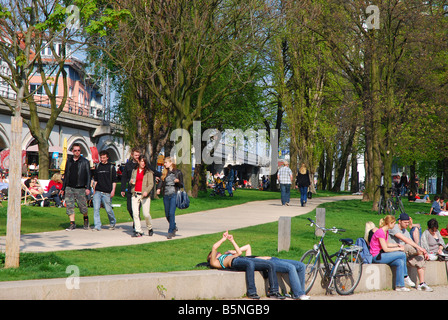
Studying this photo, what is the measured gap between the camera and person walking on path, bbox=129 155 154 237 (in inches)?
528

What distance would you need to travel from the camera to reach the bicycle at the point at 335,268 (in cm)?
921

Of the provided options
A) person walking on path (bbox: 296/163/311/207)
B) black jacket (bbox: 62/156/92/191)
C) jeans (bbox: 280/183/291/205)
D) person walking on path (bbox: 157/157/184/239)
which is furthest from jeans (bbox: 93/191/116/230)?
person walking on path (bbox: 296/163/311/207)

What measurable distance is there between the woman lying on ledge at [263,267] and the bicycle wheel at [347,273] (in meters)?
0.77

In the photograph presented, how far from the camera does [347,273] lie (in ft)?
31.2

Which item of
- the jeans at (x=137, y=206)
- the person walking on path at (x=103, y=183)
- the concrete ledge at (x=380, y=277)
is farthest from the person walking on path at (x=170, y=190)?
the concrete ledge at (x=380, y=277)

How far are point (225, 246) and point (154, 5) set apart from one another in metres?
14.1

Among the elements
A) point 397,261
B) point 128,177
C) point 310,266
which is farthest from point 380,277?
point 128,177

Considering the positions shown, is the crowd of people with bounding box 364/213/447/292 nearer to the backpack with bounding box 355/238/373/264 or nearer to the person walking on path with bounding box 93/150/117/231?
the backpack with bounding box 355/238/373/264

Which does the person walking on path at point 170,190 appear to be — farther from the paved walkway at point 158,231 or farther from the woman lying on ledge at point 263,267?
the woman lying on ledge at point 263,267

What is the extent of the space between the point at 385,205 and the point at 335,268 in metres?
14.6

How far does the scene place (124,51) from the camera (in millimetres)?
24938
